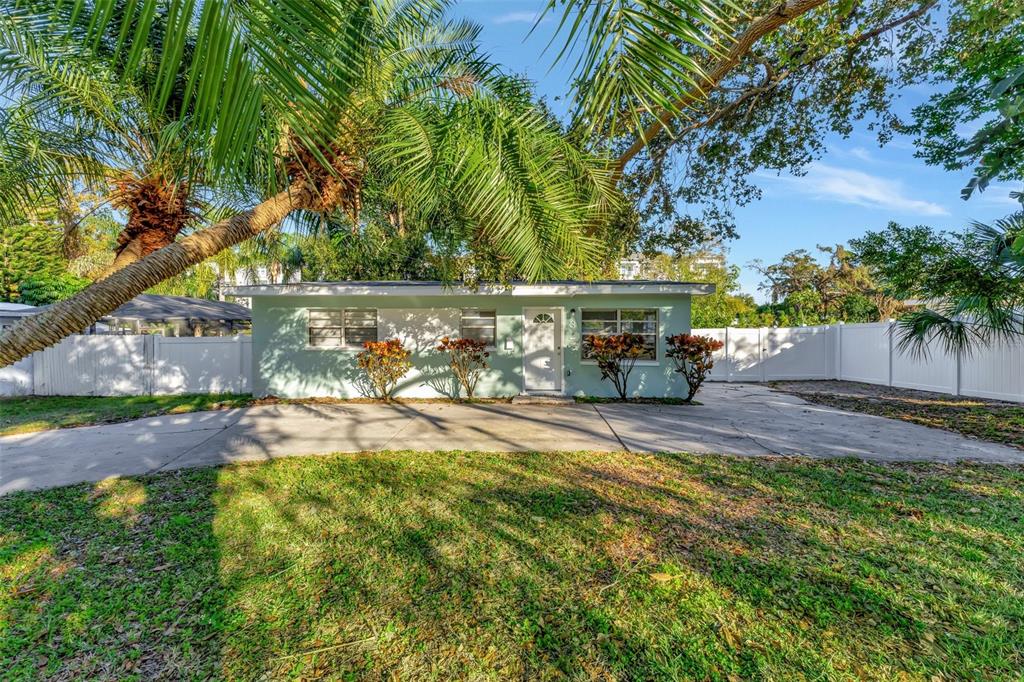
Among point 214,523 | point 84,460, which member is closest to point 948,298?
point 214,523

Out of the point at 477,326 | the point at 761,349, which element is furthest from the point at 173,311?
the point at 761,349

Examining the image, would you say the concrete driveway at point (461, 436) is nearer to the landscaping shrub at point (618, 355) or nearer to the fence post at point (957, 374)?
the landscaping shrub at point (618, 355)

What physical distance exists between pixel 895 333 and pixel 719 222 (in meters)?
6.58

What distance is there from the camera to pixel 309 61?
144 cm

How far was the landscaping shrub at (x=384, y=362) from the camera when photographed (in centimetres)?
966

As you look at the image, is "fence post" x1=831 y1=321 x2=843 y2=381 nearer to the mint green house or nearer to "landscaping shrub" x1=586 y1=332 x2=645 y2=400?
the mint green house

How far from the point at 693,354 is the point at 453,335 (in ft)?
17.9

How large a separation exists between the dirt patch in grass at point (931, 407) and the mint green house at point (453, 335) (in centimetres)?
376

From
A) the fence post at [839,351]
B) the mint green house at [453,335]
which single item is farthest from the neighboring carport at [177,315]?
the fence post at [839,351]

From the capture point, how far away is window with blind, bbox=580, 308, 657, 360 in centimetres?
1026

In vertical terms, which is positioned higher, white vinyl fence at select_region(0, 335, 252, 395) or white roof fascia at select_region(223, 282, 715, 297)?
white roof fascia at select_region(223, 282, 715, 297)

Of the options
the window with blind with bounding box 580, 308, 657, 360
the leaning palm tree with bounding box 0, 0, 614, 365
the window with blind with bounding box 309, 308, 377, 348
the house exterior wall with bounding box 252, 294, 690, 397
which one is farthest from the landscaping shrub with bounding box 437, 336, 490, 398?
the leaning palm tree with bounding box 0, 0, 614, 365

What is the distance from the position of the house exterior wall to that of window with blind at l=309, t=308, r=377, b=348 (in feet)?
0.54

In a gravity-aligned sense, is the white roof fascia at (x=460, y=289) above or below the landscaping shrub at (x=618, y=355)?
above
